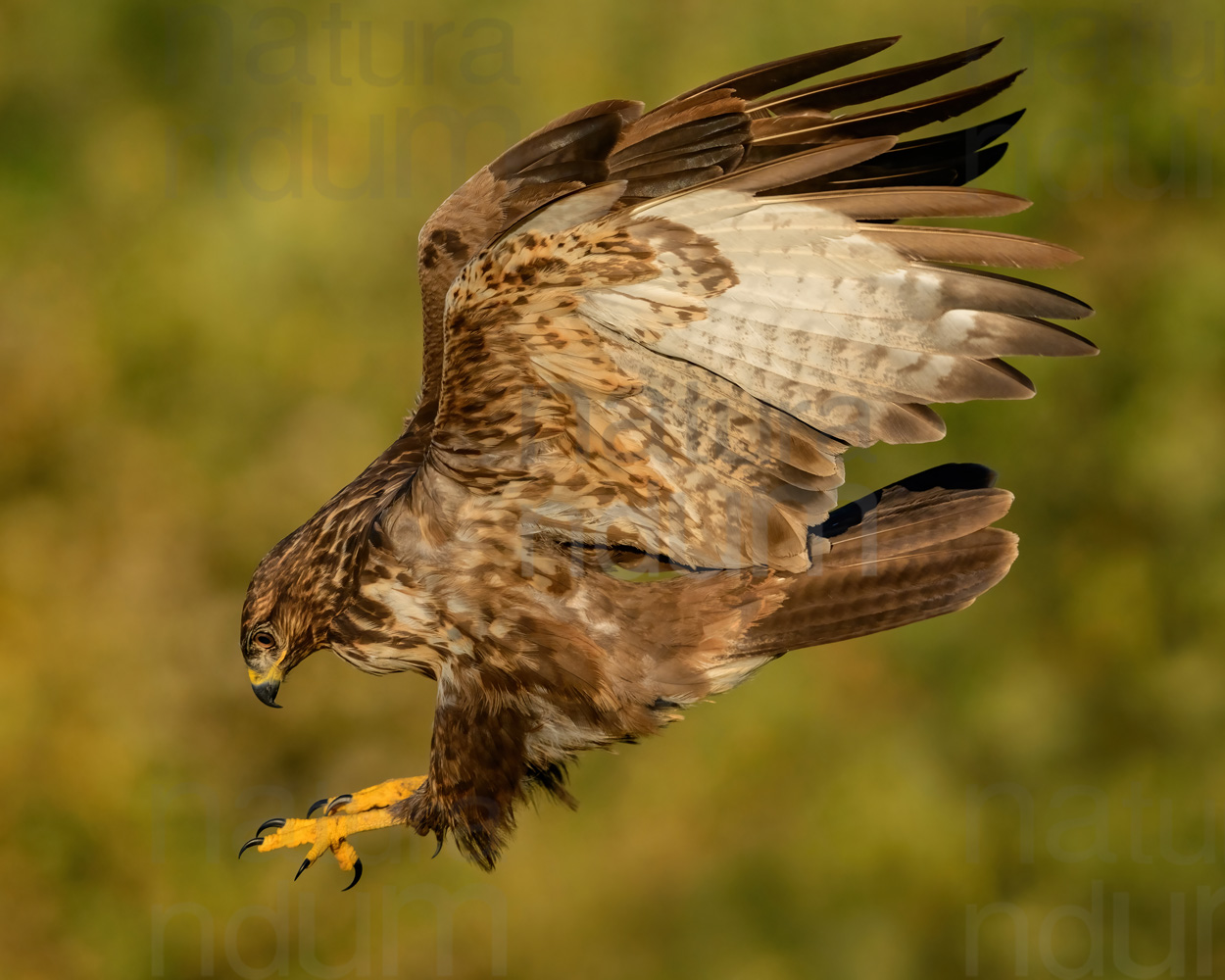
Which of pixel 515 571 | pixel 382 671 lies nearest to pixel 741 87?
pixel 515 571

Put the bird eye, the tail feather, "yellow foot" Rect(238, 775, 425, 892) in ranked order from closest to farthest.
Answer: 1. the tail feather
2. the bird eye
3. "yellow foot" Rect(238, 775, 425, 892)

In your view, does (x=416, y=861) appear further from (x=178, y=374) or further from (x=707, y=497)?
(x=707, y=497)

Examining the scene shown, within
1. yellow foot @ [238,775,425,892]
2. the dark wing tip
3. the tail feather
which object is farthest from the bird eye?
the dark wing tip

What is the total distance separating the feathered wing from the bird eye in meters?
0.71

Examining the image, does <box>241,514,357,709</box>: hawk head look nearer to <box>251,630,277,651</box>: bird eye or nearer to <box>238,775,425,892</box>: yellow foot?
<box>251,630,277,651</box>: bird eye

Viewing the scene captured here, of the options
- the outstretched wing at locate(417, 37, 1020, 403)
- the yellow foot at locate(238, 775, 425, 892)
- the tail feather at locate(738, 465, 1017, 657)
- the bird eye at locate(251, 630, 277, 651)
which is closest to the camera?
the outstretched wing at locate(417, 37, 1020, 403)

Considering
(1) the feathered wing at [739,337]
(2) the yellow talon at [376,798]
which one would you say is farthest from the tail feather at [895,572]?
(2) the yellow talon at [376,798]

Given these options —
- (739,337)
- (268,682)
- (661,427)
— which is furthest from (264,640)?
(739,337)

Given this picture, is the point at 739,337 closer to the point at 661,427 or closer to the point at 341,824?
the point at 661,427

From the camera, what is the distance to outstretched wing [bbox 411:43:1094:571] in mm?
2408

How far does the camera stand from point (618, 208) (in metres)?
2.45

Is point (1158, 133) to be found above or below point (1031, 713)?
above

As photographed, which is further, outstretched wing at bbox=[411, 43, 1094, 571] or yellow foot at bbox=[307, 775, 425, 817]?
yellow foot at bbox=[307, 775, 425, 817]

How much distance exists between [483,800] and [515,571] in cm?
59
